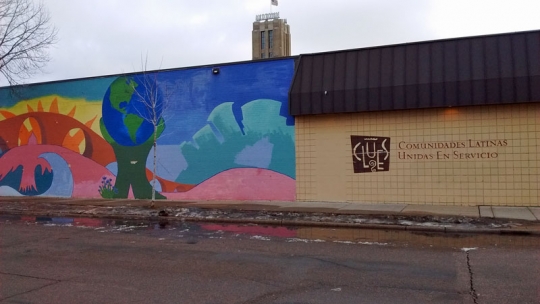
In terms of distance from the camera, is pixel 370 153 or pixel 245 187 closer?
pixel 370 153

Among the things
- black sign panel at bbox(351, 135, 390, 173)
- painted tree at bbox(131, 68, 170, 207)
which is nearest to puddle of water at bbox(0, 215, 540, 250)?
black sign panel at bbox(351, 135, 390, 173)

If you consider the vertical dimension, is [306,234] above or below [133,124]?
below

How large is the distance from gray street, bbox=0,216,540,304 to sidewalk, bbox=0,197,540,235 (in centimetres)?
74

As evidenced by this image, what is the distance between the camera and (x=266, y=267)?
24.8 feet

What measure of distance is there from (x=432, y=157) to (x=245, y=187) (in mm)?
6836

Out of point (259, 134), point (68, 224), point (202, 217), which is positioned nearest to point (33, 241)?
point (68, 224)

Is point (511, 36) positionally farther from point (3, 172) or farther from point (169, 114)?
point (3, 172)

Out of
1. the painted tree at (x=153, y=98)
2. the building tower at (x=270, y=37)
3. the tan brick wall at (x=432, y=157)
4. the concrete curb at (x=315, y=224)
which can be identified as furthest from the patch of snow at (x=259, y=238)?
the building tower at (x=270, y=37)

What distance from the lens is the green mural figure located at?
62.5ft

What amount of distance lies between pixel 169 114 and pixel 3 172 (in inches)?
393

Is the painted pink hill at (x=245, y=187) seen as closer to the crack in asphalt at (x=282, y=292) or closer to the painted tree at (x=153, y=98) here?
the painted tree at (x=153, y=98)

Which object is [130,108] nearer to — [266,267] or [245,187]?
[245,187]

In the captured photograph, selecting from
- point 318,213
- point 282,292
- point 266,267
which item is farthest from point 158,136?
point 282,292

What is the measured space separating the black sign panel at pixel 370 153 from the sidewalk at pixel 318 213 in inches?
52.6
